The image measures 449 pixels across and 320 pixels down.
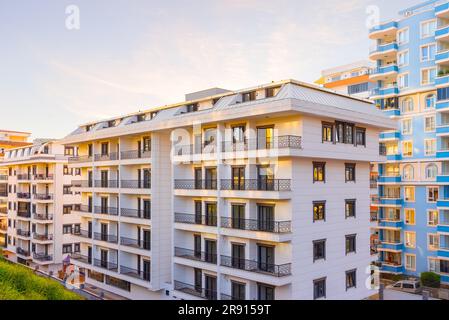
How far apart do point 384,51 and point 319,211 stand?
77.8 ft

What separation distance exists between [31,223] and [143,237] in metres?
23.6

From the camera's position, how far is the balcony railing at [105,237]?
30859 mm

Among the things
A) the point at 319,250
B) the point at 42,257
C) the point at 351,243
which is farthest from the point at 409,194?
the point at 42,257

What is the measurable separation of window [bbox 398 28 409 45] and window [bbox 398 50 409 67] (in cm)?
102

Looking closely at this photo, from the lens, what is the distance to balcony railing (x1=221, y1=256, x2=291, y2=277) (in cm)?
2003

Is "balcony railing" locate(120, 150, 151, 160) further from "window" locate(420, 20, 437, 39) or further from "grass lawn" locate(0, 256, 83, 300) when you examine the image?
"window" locate(420, 20, 437, 39)

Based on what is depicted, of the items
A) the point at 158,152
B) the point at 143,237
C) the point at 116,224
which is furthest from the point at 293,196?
the point at 116,224

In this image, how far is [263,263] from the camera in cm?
2147

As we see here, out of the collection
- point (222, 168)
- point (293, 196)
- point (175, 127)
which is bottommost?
point (293, 196)

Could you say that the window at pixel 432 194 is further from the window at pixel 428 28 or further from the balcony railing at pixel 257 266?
the balcony railing at pixel 257 266

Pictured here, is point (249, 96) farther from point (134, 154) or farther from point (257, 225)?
point (134, 154)

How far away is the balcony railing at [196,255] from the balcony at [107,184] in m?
8.22

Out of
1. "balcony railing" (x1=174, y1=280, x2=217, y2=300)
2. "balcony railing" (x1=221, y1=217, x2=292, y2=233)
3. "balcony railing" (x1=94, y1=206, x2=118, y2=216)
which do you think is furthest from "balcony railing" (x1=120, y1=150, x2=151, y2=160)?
"balcony railing" (x1=174, y1=280, x2=217, y2=300)
